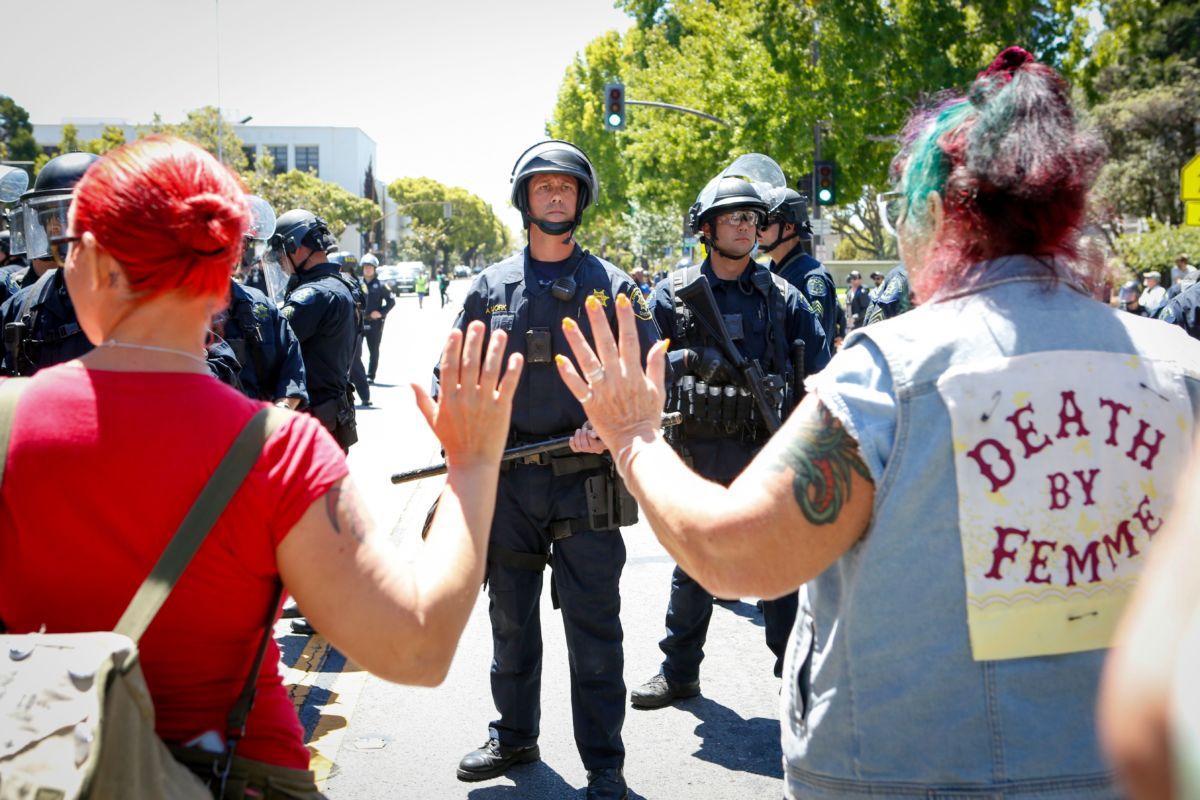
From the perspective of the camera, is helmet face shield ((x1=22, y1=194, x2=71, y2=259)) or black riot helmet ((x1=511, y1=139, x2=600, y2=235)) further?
helmet face shield ((x1=22, y1=194, x2=71, y2=259))

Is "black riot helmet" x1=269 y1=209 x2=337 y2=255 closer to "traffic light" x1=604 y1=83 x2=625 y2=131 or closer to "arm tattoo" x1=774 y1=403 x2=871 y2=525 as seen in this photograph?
"arm tattoo" x1=774 y1=403 x2=871 y2=525

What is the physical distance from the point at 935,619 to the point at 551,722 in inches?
137

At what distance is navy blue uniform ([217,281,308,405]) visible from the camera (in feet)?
18.1

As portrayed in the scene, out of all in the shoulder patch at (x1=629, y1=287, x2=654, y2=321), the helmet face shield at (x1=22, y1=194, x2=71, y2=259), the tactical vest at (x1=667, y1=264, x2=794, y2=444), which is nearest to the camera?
the shoulder patch at (x1=629, y1=287, x2=654, y2=321)

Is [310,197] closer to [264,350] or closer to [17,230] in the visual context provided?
[17,230]

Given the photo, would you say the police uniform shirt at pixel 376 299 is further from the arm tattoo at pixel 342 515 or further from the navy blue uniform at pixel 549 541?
the arm tattoo at pixel 342 515

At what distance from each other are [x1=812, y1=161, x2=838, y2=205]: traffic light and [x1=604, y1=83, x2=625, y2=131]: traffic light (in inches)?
237

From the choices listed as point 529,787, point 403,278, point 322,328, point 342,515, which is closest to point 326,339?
point 322,328

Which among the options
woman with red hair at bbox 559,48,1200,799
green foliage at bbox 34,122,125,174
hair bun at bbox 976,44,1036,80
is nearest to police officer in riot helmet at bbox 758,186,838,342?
hair bun at bbox 976,44,1036,80

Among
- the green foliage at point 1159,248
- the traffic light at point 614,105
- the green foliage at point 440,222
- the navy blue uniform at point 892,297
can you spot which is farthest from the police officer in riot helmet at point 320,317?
the green foliage at point 440,222

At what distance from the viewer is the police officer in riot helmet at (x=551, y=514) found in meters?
4.17

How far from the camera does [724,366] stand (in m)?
5.20

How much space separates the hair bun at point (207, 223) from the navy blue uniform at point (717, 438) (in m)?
3.45

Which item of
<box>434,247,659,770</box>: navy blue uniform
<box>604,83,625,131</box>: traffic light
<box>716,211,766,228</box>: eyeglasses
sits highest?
<box>604,83,625,131</box>: traffic light
